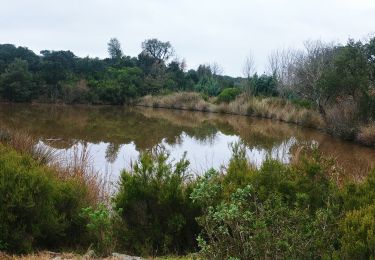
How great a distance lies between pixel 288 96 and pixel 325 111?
1098cm

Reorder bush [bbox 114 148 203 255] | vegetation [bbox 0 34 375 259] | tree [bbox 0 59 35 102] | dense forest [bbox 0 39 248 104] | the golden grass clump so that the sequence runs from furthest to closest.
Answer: dense forest [bbox 0 39 248 104] → tree [bbox 0 59 35 102] → the golden grass clump → bush [bbox 114 148 203 255] → vegetation [bbox 0 34 375 259]

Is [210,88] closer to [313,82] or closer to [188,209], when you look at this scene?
[313,82]

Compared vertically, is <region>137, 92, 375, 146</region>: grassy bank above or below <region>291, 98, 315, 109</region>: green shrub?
below

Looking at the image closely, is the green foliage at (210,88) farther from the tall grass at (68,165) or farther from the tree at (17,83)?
the tall grass at (68,165)

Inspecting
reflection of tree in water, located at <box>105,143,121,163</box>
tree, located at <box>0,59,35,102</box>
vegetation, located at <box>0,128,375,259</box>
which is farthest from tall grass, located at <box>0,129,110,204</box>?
tree, located at <box>0,59,35,102</box>

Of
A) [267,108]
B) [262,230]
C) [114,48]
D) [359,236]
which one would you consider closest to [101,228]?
[262,230]

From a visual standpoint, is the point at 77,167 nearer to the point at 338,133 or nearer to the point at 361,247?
the point at 361,247

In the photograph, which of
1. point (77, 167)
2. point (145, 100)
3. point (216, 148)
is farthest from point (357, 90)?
point (145, 100)

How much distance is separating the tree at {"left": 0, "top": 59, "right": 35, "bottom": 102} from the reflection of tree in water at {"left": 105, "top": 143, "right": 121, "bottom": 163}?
21444 millimetres

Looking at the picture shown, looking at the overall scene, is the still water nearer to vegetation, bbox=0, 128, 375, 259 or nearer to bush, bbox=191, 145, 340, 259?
vegetation, bbox=0, 128, 375, 259

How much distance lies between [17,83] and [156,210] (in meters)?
31.0

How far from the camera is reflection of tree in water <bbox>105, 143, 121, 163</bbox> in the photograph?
11.2 metres

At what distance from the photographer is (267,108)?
30391mm

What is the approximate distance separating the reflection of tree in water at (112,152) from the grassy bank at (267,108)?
10249 mm
